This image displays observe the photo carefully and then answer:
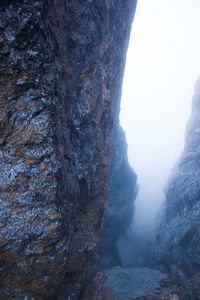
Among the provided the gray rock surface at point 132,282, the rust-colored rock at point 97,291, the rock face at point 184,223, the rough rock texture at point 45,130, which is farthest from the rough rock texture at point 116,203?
the rough rock texture at point 45,130

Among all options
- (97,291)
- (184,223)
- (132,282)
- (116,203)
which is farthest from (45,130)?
(116,203)

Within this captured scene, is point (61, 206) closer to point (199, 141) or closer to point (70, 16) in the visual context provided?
point (70, 16)

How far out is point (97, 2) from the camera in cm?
480

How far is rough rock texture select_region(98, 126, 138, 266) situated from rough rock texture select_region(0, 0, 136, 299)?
8013 millimetres

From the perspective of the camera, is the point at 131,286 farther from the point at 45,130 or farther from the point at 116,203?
the point at 45,130

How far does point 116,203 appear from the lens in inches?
599

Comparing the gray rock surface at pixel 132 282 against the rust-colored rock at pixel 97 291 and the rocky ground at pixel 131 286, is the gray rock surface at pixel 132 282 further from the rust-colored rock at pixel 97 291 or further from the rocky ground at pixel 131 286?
the rust-colored rock at pixel 97 291

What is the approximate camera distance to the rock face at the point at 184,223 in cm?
953

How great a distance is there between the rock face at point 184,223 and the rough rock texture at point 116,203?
379cm

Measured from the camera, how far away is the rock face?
9.53m

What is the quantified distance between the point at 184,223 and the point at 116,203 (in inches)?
238

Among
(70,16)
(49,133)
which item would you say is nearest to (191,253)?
Answer: (49,133)

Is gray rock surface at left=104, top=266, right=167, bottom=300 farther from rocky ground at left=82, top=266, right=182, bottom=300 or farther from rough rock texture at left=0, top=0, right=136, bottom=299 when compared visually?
A: rough rock texture at left=0, top=0, right=136, bottom=299

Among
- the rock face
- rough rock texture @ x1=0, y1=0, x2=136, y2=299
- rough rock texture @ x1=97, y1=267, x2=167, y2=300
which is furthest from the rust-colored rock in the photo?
the rock face
